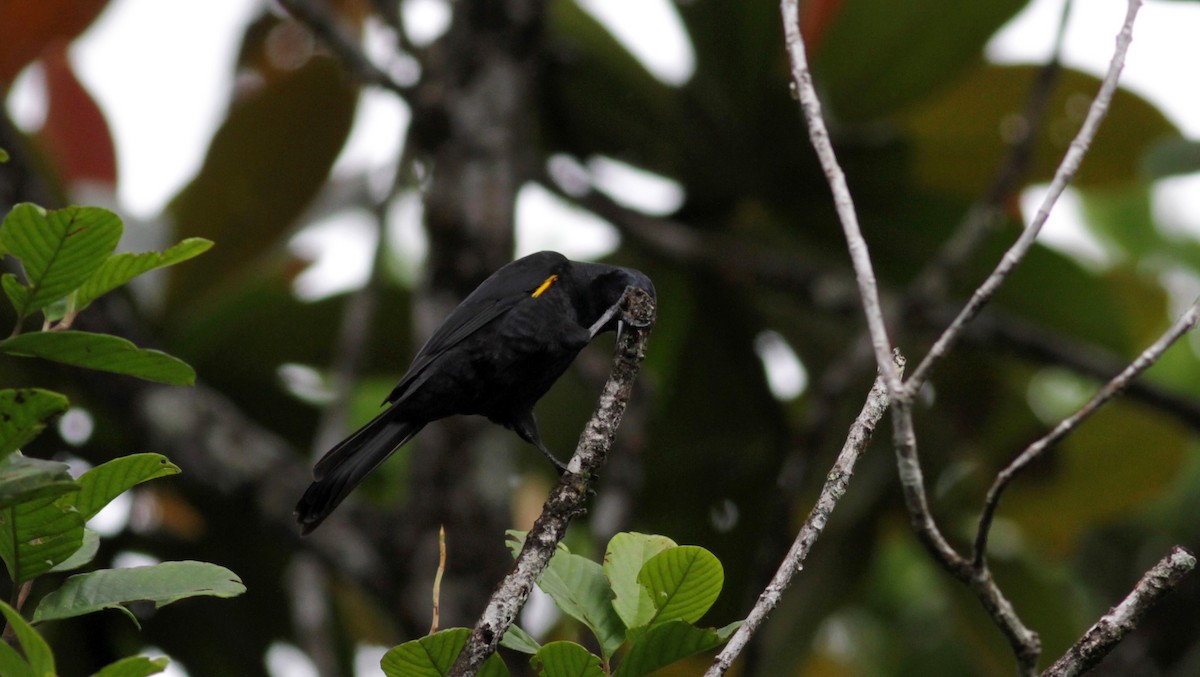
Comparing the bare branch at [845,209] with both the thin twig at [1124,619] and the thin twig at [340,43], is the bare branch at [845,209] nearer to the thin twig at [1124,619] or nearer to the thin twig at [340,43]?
the thin twig at [1124,619]

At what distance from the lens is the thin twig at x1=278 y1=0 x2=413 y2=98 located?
12.6ft

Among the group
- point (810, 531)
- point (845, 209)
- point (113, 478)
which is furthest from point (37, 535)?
point (845, 209)

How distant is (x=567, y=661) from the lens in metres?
1.52

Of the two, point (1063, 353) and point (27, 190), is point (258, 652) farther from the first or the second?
point (1063, 353)

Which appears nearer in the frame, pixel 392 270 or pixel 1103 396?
pixel 1103 396

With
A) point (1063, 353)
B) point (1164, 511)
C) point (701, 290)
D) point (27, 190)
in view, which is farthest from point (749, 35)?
point (1164, 511)

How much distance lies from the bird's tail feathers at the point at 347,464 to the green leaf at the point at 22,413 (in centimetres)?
108

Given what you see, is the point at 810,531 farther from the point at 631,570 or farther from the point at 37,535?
the point at 37,535

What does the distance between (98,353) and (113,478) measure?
0.54ft

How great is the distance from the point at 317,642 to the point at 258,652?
1.45 m

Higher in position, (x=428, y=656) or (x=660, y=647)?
(x=660, y=647)

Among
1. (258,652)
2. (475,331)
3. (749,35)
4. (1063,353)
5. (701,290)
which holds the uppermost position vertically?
(749,35)

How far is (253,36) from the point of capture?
577 cm

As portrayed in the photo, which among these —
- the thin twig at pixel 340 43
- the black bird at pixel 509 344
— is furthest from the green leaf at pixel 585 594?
the thin twig at pixel 340 43
